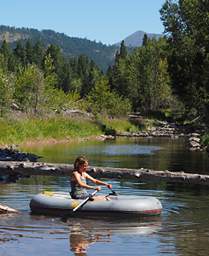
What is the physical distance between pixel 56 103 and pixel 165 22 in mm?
19040

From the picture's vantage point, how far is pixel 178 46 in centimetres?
5128

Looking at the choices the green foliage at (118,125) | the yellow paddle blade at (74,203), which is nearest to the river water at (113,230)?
the yellow paddle blade at (74,203)

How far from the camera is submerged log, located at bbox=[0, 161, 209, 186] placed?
1762 cm

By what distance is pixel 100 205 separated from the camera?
15.5 metres

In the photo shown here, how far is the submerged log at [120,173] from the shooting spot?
1762 centimetres


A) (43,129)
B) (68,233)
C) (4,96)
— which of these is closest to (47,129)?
(43,129)

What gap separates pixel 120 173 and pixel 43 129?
33.5 meters

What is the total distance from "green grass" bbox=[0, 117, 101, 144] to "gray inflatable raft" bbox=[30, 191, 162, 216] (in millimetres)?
27014

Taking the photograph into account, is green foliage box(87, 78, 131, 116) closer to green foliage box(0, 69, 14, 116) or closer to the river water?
green foliage box(0, 69, 14, 116)

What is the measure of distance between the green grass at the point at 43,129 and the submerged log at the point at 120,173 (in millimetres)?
23653

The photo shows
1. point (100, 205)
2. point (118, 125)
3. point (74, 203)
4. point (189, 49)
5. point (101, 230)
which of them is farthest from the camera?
point (118, 125)

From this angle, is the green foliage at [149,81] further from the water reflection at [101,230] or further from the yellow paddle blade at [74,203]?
the water reflection at [101,230]

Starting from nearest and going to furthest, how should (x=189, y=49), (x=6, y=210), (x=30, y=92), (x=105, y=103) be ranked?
(x=6, y=210) → (x=189, y=49) → (x=30, y=92) → (x=105, y=103)

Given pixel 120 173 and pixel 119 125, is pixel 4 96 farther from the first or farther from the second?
pixel 120 173
